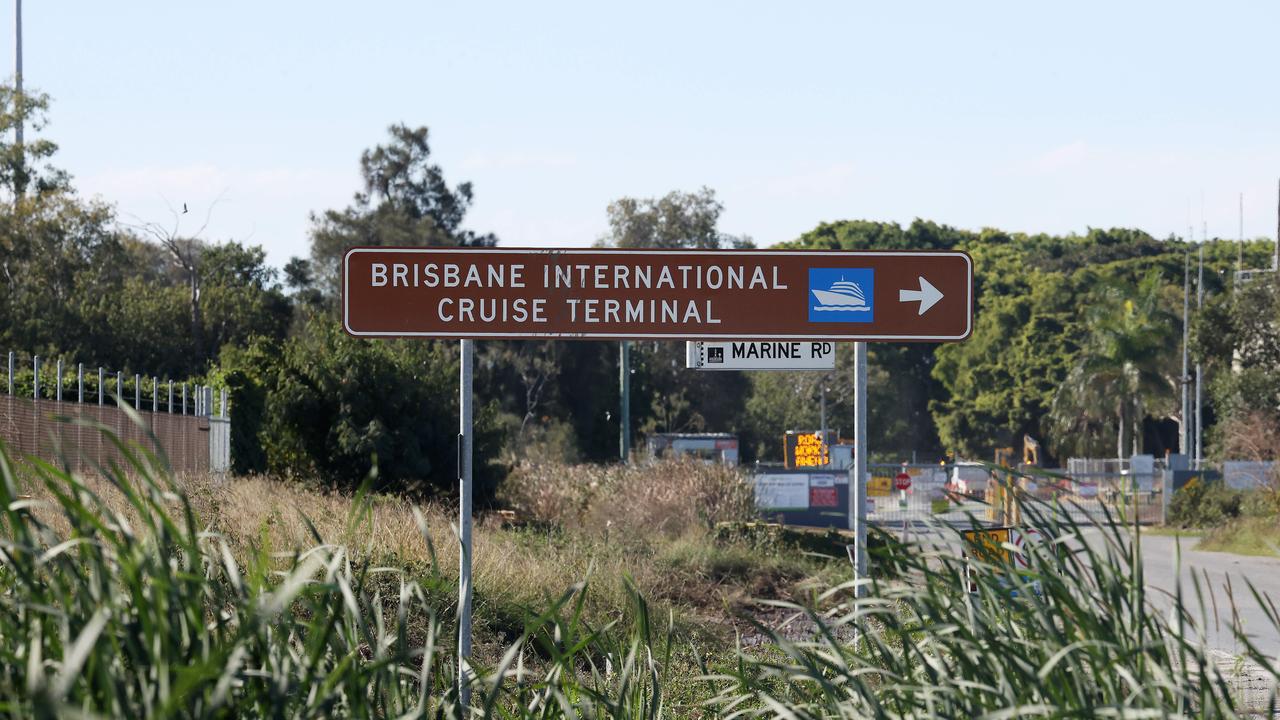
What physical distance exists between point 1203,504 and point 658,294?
29.1 m

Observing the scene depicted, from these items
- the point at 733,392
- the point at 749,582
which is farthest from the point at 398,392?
the point at 733,392

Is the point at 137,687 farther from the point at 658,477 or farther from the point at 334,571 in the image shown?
the point at 658,477

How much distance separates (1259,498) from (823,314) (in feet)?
81.6

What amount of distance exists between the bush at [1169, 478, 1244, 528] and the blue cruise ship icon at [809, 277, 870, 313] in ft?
88.8

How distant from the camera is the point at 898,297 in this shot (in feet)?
26.1

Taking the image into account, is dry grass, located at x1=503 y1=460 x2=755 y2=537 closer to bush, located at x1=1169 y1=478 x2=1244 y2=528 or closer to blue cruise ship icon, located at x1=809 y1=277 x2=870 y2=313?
blue cruise ship icon, located at x1=809 y1=277 x2=870 y2=313

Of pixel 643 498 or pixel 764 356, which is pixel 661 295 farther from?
pixel 643 498

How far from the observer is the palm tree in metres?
55.8

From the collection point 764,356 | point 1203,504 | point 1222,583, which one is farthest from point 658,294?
point 1203,504

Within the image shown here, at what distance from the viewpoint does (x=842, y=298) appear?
796 cm

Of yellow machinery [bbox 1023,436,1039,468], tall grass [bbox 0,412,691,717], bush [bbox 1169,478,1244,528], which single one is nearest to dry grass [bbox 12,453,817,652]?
tall grass [bbox 0,412,691,717]

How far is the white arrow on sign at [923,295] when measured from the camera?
26.0ft

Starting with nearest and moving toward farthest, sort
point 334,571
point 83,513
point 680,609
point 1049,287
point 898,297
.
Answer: point 83,513, point 334,571, point 898,297, point 680,609, point 1049,287

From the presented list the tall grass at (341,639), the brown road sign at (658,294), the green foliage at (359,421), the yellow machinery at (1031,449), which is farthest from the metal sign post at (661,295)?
the green foliage at (359,421)
